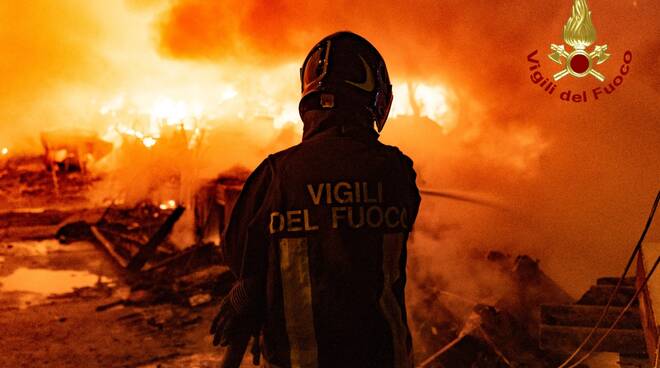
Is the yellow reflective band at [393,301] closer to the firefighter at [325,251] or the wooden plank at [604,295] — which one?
the firefighter at [325,251]

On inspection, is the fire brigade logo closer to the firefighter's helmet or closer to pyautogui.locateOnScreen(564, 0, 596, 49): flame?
pyautogui.locateOnScreen(564, 0, 596, 49): flame

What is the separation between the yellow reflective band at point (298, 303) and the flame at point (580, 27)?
5.73 m

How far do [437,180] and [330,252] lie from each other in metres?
5.09

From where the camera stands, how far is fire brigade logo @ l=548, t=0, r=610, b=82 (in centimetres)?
592

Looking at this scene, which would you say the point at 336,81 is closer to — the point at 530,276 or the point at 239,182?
the point at 530,276

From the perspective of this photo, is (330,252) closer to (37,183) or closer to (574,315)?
(574,315)

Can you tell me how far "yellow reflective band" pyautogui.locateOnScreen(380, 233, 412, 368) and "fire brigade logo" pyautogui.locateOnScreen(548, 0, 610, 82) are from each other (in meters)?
5.27

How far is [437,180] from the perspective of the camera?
6.57 metres

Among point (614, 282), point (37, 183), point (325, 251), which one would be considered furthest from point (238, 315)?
point (37, 183)

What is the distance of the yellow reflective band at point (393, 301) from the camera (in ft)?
5.77

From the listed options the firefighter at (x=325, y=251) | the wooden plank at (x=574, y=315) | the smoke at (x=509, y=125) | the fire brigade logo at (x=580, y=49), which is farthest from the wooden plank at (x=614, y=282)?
the firefighter at (x=325, y=251)

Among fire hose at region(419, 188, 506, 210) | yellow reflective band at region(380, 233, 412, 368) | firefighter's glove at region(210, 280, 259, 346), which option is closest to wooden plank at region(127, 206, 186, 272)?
fire hose at region(419, 188, 506, 210)

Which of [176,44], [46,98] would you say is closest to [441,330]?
[176,44]

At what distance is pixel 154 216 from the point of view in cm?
937
